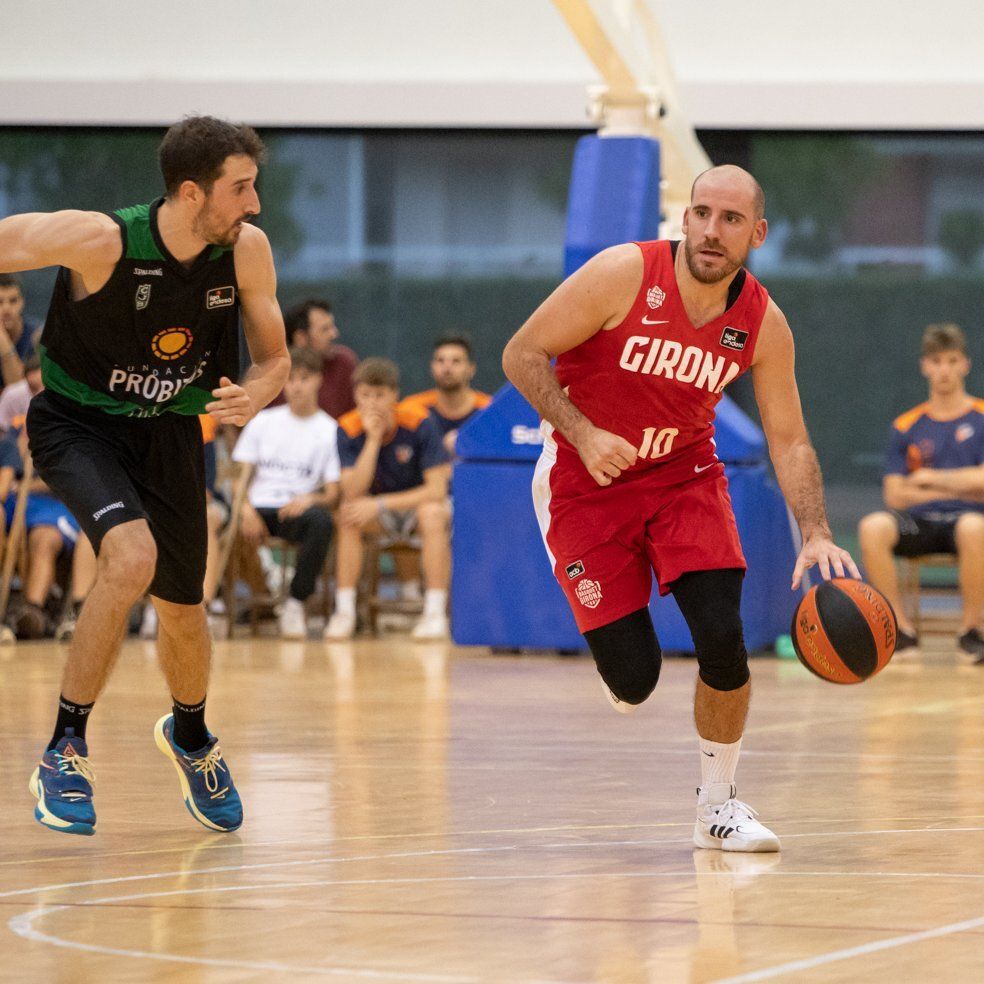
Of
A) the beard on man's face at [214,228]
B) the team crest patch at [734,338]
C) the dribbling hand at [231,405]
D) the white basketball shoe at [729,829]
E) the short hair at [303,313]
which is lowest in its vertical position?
the white basketball shoe at [729,829]

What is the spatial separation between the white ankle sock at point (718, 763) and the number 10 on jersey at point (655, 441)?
674mm

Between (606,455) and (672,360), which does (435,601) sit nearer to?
(672,360)

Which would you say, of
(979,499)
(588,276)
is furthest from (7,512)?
(588,276)

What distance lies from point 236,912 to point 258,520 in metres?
6.84

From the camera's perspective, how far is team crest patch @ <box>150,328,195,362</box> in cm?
425

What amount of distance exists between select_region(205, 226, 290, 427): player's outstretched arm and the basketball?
4.38 ft

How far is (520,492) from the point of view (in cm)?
930

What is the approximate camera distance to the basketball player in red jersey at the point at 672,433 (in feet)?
13.7

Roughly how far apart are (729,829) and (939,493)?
18.4 ft

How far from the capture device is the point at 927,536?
9352 millimetres

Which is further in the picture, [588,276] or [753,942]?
[588,276]

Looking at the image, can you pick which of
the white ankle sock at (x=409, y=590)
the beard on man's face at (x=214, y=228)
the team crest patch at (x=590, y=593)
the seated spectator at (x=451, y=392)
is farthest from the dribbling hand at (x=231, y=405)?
the white ankle sock at (x=409, y=590)

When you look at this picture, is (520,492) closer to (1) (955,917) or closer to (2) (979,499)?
(2) (979,499)

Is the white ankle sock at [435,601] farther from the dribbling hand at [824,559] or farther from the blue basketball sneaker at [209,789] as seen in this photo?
the dribbling hand at [824,559]
